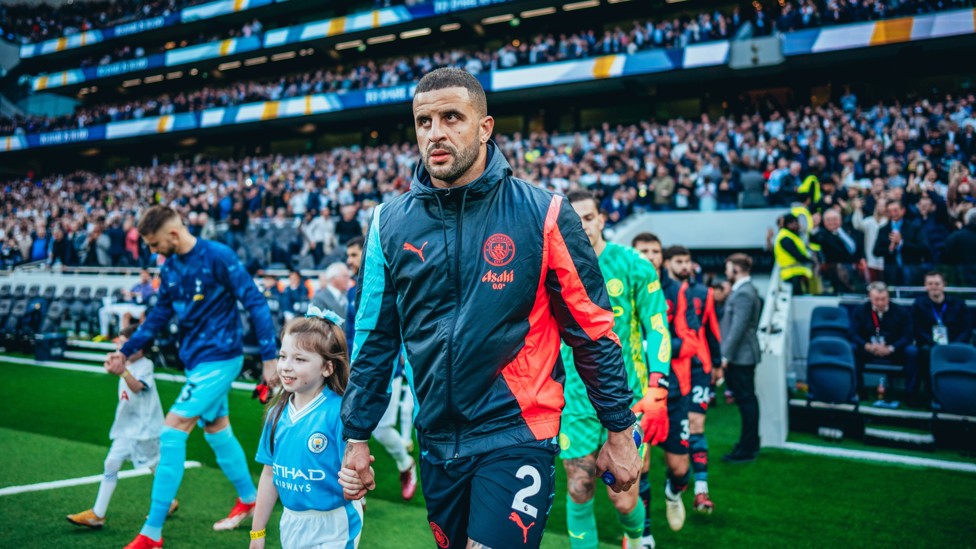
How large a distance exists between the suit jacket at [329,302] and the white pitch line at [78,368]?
17.7 ft

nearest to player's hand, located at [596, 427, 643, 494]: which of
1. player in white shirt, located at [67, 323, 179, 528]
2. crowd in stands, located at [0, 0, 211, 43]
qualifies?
player in white shirt, located at [67, 323, 179, 528]

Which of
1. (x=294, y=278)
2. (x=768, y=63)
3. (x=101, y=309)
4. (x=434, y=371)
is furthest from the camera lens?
(x=768, y=63)

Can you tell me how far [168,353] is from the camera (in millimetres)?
13164

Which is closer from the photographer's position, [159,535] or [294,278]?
[159,535]

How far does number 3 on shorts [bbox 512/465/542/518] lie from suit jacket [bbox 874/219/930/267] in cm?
998

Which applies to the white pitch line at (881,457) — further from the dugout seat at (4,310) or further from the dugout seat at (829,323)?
the dugout seat at (4,310)

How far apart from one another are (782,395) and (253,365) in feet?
29.1

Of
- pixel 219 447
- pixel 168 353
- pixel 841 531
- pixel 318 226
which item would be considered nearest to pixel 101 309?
pixel 168 353

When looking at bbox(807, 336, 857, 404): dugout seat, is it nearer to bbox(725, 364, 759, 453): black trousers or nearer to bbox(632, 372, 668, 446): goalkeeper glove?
bbox(725, 364, 759, 453): black trousers

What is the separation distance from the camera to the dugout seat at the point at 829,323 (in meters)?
9.09

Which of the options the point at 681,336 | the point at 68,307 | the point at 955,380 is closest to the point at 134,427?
the point at 681,336

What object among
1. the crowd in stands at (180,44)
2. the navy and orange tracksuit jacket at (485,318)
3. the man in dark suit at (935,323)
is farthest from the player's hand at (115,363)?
the crowd in stands at (180,44)

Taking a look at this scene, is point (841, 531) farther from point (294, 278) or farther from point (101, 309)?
point (101, 309)

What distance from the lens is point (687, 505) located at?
5.54 m
